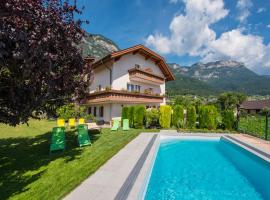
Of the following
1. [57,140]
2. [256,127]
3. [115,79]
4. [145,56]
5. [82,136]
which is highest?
[145,56]

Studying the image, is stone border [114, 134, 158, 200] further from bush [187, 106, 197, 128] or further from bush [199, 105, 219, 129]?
bush [199, 105, 219, 129]

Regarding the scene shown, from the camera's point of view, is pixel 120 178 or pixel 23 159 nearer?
pixel 120 178

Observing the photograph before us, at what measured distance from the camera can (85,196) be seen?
541 centimetres

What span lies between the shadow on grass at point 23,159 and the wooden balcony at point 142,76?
16.4m

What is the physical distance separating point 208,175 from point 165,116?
39.1 ft

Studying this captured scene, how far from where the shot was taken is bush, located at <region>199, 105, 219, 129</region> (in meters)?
20.7

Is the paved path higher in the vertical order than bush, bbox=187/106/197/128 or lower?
lower

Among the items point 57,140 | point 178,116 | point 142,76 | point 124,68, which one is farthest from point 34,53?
point 142,76

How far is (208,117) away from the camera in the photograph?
20734 mm

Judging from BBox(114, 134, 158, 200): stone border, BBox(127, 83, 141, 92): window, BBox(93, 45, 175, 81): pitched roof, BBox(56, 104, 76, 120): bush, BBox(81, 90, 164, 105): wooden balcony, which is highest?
BBox(93, 45, 175, 81): pitched roof

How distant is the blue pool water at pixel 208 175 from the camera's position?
23.5 feet

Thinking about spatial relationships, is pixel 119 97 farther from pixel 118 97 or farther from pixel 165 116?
pixel 165 116

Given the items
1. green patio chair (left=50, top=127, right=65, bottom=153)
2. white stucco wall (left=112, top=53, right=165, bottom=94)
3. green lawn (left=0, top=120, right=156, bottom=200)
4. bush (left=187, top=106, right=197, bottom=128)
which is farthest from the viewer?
white stucco wall (left=112, top=53, right=165, bottom=94)

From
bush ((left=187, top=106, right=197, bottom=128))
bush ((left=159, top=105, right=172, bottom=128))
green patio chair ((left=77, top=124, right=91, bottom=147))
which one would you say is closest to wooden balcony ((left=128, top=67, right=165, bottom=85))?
bush ((left=159, top=105, right=172, bottom=128))
